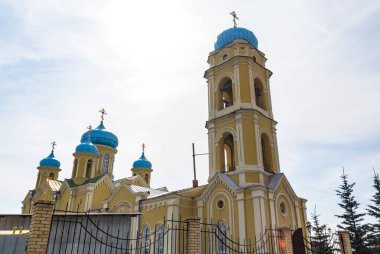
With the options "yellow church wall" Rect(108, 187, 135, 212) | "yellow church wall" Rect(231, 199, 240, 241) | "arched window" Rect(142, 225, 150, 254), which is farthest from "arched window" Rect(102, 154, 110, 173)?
"yellow church wall" Rect(231, 199, 240, 241)

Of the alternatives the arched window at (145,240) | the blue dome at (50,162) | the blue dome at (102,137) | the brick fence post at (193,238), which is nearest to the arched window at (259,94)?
the arched window at (145,240)

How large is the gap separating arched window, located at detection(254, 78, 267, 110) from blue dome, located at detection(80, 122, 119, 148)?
16.5 metres

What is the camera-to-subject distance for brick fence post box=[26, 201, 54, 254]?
5.86m

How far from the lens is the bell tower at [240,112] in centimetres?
1585

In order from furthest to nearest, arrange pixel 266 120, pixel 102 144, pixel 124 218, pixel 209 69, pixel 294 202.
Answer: pixel 102 144
pixel 209 69
pixel 266 120
pixel 294 202
pixel 124 218

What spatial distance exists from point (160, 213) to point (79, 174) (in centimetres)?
1227

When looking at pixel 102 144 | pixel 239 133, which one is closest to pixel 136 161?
pixel 102 144

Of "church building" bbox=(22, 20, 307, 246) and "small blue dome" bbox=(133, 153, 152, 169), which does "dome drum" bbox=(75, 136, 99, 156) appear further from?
"church building" bbox=(22, 20, 307, 246)

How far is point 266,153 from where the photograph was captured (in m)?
17.3

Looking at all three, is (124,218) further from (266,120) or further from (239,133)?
(266,120)

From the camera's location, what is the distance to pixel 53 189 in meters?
27.5

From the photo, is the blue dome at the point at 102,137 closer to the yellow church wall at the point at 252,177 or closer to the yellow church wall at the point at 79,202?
the yellow church wall at the point at 79,202

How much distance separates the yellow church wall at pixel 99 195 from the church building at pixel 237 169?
76 cm

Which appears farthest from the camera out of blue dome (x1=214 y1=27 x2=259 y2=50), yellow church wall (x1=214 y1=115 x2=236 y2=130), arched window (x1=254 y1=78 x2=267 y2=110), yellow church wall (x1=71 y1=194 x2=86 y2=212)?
yellow church wall (x1=71 y1=194 x2=86 y2=212)
